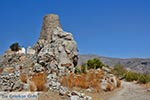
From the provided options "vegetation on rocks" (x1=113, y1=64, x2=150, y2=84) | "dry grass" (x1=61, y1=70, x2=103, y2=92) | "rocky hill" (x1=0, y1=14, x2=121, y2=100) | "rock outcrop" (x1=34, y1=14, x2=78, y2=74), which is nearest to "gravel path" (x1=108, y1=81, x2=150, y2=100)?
"rocky hill" (x1=0, y1=14, x2=121, y2=100)

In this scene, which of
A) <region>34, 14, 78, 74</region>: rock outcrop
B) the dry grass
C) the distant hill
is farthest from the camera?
the distant hill

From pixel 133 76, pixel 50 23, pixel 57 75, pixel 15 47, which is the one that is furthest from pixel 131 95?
pixel 15 47

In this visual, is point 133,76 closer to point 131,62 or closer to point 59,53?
point 59,53

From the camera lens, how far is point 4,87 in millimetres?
15617

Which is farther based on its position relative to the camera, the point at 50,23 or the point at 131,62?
the point at 131,62

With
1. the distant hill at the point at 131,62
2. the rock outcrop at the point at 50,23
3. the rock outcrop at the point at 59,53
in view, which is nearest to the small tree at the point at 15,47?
the rock outcrop at the point at 50,23

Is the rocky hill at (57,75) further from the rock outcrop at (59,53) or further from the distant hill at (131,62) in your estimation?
the distant hill at (131,62)

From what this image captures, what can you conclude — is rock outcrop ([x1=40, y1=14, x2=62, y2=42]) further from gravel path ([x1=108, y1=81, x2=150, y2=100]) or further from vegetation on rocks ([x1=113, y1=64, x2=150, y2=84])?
gravel path ([x1=108, y1=81, x2=150, y2=100])

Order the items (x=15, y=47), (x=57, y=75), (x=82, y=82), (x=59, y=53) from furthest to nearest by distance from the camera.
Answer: (x=15, y=47), (x=59, y=53), (x=57, y=75), (x=82, y=82)

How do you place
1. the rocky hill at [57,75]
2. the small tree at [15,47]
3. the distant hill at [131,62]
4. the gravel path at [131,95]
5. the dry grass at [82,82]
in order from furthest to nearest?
the distant hill at [131,62]
the small tree at [15,47]
the dry grass at [82,82]
the gravel path at [131,95]
the rocky hill at [57,75]

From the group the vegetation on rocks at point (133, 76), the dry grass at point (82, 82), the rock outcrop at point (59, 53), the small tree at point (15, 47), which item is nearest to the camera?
the dry grass at point (82, 82)

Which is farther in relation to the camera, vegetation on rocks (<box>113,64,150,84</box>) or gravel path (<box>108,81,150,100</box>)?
vegetation on rocks (<box>113,64,150,84</box>)

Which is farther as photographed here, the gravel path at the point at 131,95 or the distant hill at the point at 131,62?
the distant hill at the point at 131,62

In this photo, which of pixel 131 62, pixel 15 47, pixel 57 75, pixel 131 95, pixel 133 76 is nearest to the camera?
pixel 131 95
